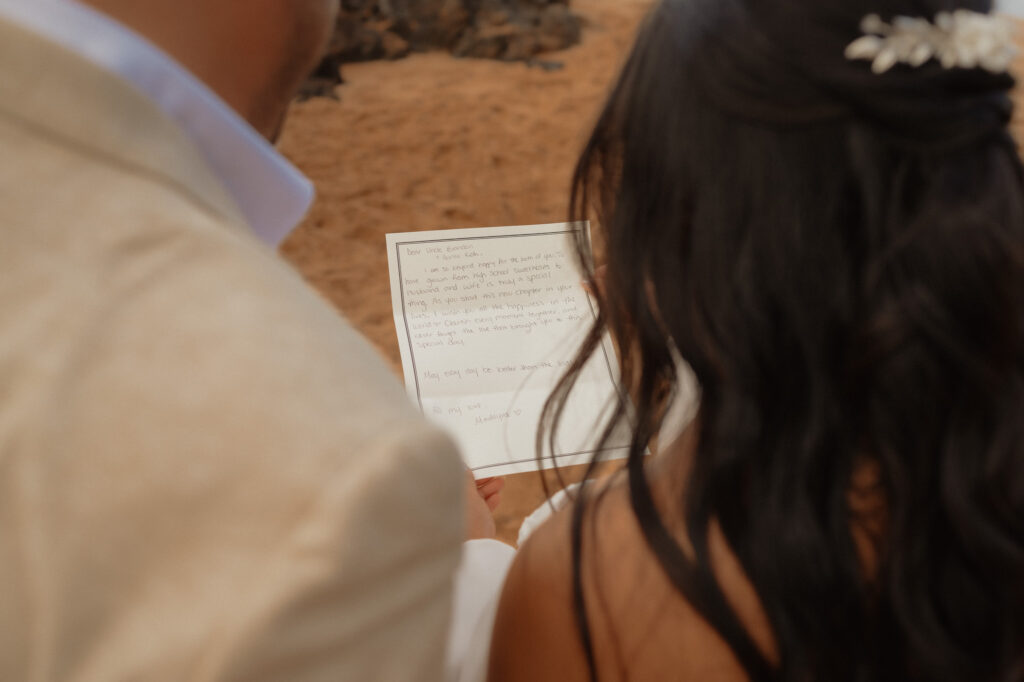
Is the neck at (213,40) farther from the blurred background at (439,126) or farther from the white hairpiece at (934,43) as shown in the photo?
the blurred background at (439,126)

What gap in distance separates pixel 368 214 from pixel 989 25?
1.95 m

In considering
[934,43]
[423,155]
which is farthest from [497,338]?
[423,155]

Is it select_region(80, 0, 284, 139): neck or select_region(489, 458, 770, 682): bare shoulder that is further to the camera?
select_region(489, 458, 770, 682): bare shoulder

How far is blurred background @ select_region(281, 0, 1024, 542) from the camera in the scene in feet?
6.99

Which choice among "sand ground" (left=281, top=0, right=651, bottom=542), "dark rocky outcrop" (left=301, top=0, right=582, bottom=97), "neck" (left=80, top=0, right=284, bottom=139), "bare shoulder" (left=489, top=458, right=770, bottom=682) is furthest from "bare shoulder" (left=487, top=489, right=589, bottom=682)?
"dark rocky outcrop" (left=301, top=0, right=582, bottom=97)

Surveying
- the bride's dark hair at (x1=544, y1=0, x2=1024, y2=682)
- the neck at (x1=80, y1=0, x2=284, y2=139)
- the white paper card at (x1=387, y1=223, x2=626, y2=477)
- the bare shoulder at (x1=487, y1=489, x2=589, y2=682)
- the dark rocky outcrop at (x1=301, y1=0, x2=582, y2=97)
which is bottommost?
the dark rocky outcrop at (x1=301, y1=0, x2=582, y2=97)

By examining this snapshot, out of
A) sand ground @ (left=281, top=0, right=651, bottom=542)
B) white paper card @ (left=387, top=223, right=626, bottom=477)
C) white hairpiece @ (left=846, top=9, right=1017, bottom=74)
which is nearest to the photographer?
white hairpiece @ (left=846, top=9, right=1017, bottom=74)

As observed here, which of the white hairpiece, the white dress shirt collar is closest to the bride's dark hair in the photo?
the white hairpiece

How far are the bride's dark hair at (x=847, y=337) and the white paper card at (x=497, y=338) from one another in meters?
0.28

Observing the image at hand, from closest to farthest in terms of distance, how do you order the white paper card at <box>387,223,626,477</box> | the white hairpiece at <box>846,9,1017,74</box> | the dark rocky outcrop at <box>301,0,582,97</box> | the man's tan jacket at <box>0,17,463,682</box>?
1. the man's tan jacket at <box>0,17,463,682</box>
2. the white hairpiece at <box>846,9,1017,74</box>
3. the white paper card at <box>387,223,626,477</box>
4. the dark rocky outcrop at <box>301,0,582,97</box>

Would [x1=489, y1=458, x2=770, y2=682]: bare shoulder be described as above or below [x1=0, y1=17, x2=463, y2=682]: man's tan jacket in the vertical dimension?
below

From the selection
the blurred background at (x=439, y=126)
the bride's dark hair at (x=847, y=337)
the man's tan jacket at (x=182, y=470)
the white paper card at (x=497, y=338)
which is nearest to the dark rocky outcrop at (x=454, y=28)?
the blurred background at (x=439, y=126)

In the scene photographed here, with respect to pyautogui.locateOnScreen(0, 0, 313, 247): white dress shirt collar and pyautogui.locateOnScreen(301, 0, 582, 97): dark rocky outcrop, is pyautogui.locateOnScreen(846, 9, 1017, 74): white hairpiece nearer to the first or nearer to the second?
pyautogui.locateOnScreen(0, 0, 313, 247): white dress shirt collar

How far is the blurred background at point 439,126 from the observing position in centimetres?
213
